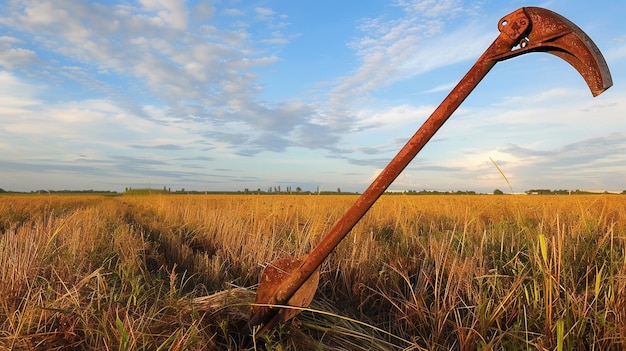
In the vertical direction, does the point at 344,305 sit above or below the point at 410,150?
below

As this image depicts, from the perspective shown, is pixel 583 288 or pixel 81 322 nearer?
pixel 81 322

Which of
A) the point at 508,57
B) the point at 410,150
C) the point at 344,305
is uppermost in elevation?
the point at 508,57

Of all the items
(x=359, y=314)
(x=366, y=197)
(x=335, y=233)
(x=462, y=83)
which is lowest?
(x=359, y=314)

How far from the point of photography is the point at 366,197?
5.86 feet

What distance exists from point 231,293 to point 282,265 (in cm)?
47

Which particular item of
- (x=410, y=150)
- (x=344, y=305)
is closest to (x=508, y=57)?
(x=410, y=150)

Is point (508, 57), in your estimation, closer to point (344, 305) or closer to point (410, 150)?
point (410, 150)

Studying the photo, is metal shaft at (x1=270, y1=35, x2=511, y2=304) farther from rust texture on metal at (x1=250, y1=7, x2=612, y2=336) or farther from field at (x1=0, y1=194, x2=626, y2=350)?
field at (x1=0, y1=194, x2=626, y2=350)

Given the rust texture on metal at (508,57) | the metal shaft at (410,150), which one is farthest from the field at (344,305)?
the rust texture on metal at (508,57)

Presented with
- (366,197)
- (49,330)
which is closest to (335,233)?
(366,197)

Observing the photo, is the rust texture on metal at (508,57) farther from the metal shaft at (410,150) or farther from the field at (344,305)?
the field at (344,305)

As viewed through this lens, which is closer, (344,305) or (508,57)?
(508,57)

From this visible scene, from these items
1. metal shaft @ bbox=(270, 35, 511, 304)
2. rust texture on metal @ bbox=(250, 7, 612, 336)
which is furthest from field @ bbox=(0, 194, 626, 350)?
rust texture on metal @ bbox=(250, 7, 612, 336)

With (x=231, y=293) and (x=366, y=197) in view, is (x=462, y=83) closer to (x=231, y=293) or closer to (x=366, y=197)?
(x=366, y=197)
